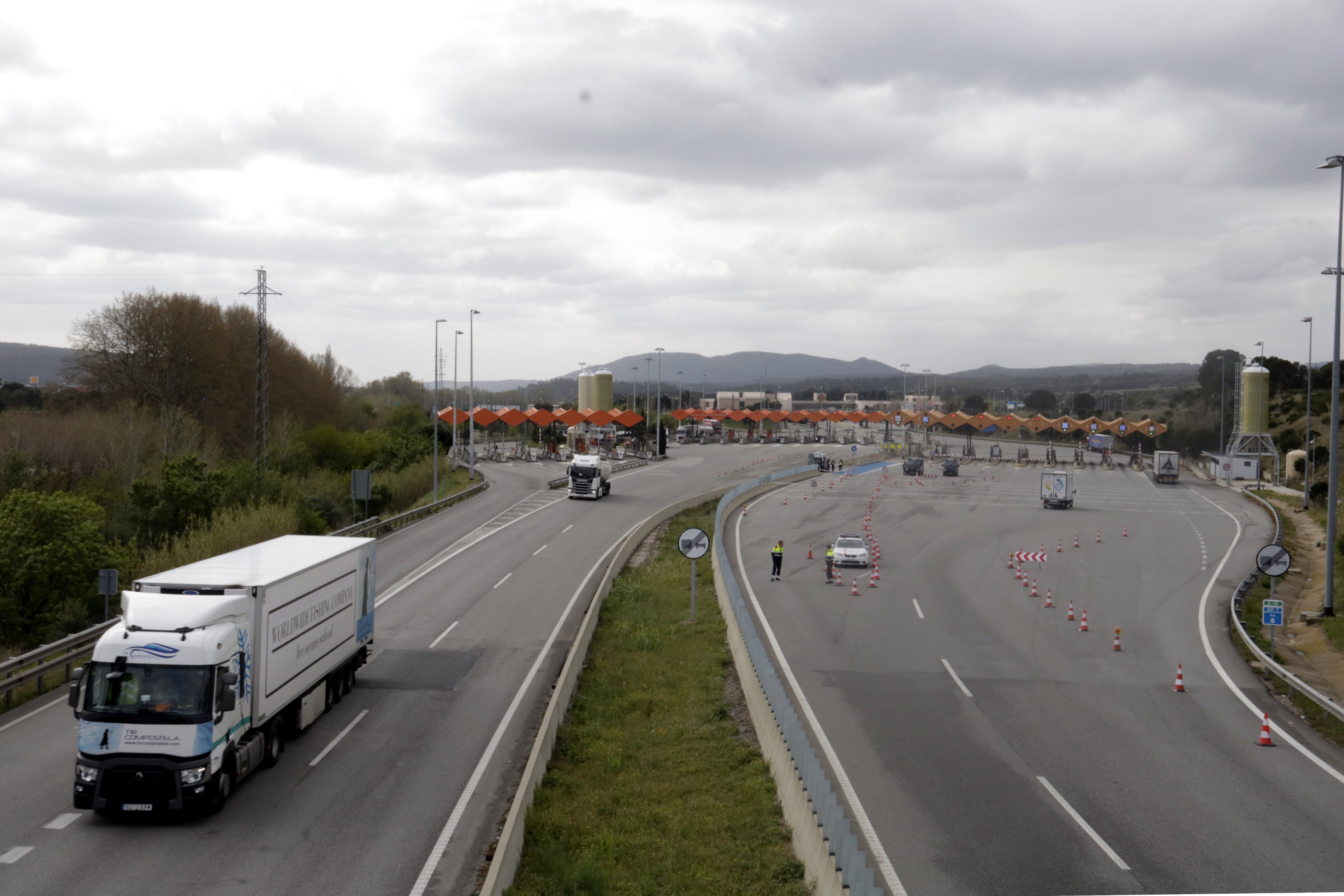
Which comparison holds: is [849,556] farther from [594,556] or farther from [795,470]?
[795,470]

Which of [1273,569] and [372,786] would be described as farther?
[1273,569]

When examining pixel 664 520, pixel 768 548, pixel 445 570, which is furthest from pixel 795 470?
pixel 445 570

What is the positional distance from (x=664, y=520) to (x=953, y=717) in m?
29.2

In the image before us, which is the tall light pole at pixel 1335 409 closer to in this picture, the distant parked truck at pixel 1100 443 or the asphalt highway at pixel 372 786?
the asphalt highway at pixel 372 786

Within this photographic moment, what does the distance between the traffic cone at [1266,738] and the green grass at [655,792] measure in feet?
26.3

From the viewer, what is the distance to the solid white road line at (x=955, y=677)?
18578mm

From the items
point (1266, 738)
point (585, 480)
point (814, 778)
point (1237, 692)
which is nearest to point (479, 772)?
point (814, 778)

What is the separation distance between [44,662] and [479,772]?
13.2 meters

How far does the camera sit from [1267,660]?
2033 cm

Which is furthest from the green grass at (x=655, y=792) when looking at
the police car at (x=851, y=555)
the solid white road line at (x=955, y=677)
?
the police car at (x=851, y=555)

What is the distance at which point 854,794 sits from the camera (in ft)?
43.9

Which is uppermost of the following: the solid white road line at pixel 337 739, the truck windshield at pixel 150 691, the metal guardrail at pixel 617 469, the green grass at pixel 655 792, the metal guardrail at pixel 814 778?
the truck windshield at pixel 150 691

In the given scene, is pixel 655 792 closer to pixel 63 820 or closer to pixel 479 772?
pixel 479 772

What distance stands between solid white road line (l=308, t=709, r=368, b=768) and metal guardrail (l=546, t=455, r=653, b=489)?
38.2 m
